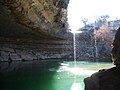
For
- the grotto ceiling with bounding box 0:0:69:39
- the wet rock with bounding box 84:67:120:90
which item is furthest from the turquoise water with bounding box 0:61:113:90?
the wet rock with bounding box 84:67:120:90

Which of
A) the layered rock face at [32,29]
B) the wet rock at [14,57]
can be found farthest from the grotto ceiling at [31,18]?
the wet rock at [14,57]

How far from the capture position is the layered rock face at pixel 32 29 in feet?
48.7

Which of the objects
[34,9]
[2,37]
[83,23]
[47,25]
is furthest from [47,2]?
[83,23]

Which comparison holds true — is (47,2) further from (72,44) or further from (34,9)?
(72,44)

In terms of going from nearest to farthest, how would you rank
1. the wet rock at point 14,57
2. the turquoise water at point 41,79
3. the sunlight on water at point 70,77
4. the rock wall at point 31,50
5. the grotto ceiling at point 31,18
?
the turquoise water at point 41,79 < the sunlight on water at point 70,77 < the grotto ceiling at point 31,18 < the rock wall at point 31,50 < the wet rock at point 14,57

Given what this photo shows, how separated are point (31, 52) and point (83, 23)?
84.3 ft

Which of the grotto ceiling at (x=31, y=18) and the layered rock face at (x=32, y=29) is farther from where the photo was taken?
the layered rock face at (x=32, y=29)

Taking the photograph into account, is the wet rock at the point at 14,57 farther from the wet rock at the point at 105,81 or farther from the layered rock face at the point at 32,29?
the wet rock at the point at 105,81

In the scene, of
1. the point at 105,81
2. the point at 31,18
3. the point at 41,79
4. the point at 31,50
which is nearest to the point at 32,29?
the point at 31,18

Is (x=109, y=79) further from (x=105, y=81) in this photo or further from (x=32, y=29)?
(x=32, y=29)

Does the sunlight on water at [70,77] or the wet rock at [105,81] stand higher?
the wet rock at [105,81]

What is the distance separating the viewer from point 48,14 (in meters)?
17.0

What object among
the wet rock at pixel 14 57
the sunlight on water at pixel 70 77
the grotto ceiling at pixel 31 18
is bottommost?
the sunlight on water at pixel 70 77

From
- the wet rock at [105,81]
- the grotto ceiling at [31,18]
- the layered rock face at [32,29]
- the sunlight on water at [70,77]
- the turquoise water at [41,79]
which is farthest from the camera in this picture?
the layered rock face at [32,29]
